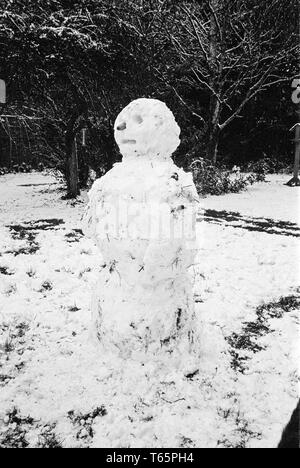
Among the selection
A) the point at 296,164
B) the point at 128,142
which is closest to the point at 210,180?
the point at 296,164

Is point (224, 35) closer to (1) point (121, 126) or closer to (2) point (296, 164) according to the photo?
(2) point (296, 164)

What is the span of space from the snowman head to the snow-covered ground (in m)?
1.01

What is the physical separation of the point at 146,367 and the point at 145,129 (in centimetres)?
224

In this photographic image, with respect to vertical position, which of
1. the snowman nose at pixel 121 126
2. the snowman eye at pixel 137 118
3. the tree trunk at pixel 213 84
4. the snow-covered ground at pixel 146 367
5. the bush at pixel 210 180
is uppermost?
the tree trunk at pixel 213 84

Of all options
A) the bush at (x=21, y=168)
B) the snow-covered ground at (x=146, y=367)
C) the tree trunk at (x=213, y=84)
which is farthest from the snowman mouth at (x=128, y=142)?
the bush at (x=21, y=168)

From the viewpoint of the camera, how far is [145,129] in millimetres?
3094

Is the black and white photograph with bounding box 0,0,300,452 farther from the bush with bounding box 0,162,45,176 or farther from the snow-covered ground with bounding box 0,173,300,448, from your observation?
A: the bush with bounding box 0,162,45,176

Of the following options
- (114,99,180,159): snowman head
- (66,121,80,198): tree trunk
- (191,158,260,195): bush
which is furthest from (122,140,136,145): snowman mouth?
(191,158,260,195): bush

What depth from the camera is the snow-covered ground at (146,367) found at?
8.89ft

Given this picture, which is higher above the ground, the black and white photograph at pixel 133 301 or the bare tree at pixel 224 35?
the bare tree at pixel 224 35

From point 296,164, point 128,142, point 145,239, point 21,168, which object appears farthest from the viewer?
point 21,168

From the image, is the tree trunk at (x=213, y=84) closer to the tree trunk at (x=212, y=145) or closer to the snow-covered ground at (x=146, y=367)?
the tree trunk at (x=212, y=145)

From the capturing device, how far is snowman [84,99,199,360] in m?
3.00

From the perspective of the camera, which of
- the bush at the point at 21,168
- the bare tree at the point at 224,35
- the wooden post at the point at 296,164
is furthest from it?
the bush at the point at 21,168
